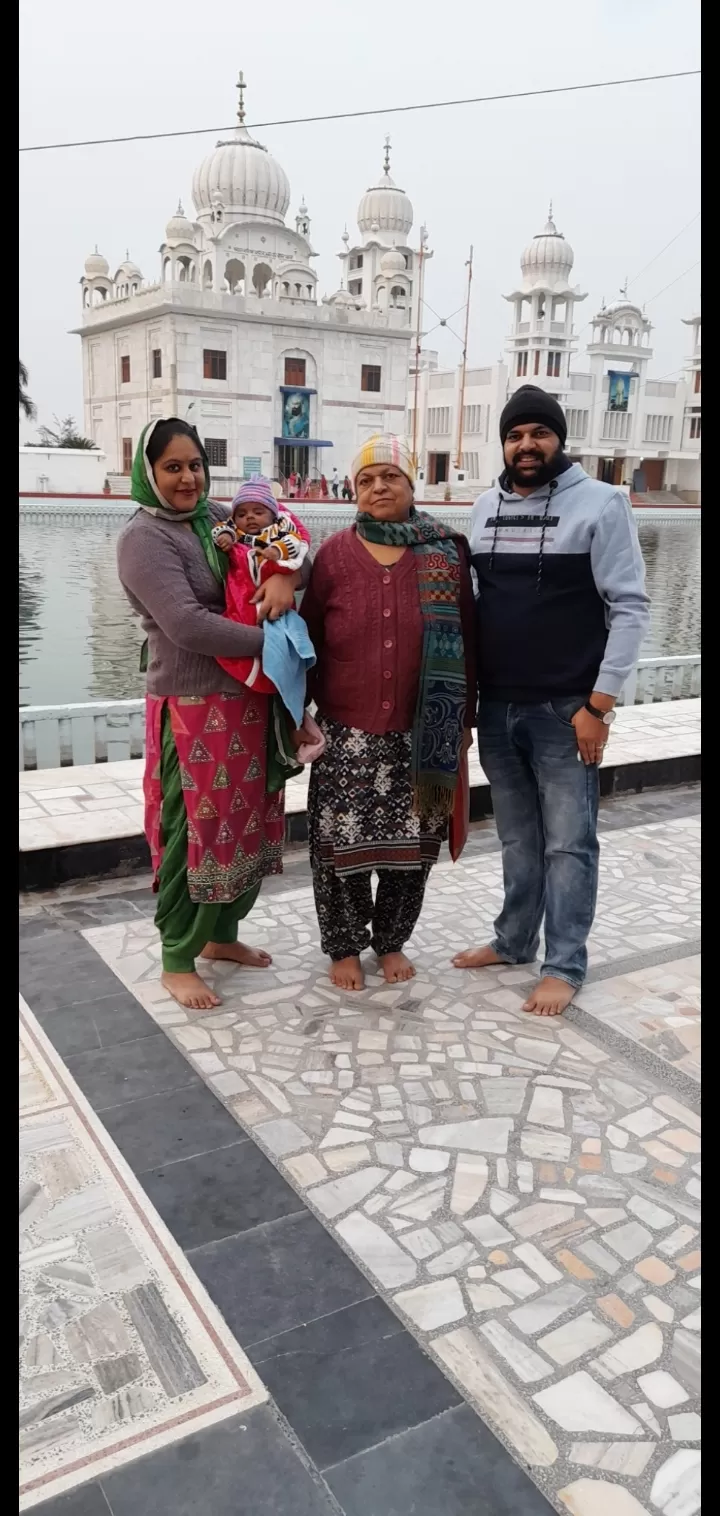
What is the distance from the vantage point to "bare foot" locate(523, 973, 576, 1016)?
2.35 metres

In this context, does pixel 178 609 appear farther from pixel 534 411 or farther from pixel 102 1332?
pixel 102 1332

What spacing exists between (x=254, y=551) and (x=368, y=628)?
300 millimetres

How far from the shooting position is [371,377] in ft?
92.6

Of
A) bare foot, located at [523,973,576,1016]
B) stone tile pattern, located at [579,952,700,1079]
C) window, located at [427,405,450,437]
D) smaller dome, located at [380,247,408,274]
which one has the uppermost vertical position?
smaller dome, located at [380,247,408,274]

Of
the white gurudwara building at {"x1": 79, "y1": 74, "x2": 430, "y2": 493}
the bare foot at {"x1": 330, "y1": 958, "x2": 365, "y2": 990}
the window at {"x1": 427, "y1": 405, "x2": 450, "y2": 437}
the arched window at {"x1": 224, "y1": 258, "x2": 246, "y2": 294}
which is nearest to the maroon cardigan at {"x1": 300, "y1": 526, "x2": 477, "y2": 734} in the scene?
the bare foot at {"x1": 330, "y1": 958, "x2": 365, "y2": 990}

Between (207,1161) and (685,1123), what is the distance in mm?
→ 925

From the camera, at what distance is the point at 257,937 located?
277cm

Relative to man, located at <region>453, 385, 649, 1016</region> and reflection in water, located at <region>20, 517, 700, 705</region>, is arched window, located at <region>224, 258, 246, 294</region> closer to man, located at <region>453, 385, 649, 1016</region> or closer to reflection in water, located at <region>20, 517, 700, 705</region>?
reflection in water, located at <region>20, 517, 700, 705</region>

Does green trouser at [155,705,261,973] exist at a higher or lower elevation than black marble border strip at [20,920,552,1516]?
higher

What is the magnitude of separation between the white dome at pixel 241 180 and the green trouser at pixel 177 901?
2794 cm

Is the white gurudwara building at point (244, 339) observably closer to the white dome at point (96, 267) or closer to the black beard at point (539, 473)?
the white dome at point (96, 267)

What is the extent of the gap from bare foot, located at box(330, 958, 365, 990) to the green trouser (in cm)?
27

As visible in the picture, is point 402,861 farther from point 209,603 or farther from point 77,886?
point 77,886
